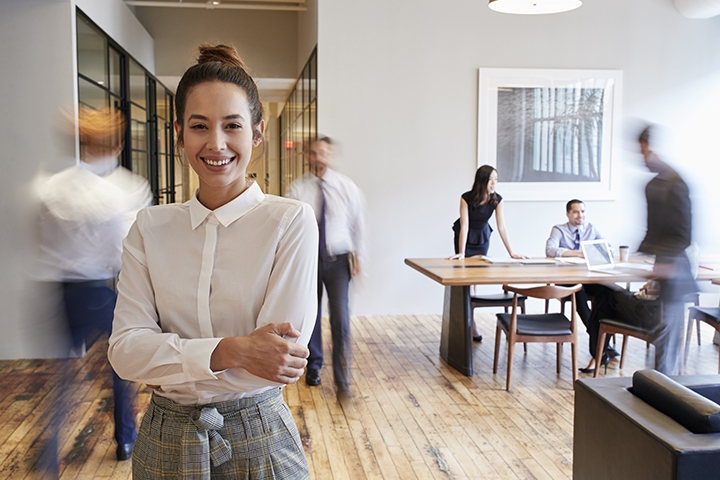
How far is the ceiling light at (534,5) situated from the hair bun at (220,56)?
3.79m

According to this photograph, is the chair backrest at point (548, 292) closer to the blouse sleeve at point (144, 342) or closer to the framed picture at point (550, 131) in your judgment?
the framed picture at point (550, 131)

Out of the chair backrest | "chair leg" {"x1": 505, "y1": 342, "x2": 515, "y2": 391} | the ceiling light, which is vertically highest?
the ceiling light

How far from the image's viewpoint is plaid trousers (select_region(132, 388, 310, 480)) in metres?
1.18

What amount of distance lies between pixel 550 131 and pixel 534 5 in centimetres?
274

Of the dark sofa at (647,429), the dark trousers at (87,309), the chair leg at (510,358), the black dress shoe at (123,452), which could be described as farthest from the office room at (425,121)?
the dark sofa at (647,429)

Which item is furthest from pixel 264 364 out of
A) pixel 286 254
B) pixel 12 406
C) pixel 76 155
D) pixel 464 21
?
pixel 464 21

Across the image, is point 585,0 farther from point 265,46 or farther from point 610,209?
point 265,46

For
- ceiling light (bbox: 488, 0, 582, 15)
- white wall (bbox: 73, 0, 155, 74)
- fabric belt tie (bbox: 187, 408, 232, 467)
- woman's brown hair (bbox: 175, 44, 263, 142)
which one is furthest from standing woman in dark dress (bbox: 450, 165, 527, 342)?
fabric belt tie (bbox: 187, 408, 232, 467)

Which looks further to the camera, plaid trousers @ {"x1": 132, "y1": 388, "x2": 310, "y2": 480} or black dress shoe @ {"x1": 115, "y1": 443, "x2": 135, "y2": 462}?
black dress shoe @ {"x1": 115, "y1": 443, "x2": 135, "y2": 462}

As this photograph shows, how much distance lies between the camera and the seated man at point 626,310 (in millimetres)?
4254

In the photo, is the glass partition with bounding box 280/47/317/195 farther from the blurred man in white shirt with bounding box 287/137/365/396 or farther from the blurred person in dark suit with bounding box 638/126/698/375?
the blurred person in dark suit with bounding box 638/126/698/375

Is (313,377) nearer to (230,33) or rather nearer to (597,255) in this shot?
(597,255)

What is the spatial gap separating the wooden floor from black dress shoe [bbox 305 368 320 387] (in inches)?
1.9

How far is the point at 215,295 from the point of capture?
1.19 meters
